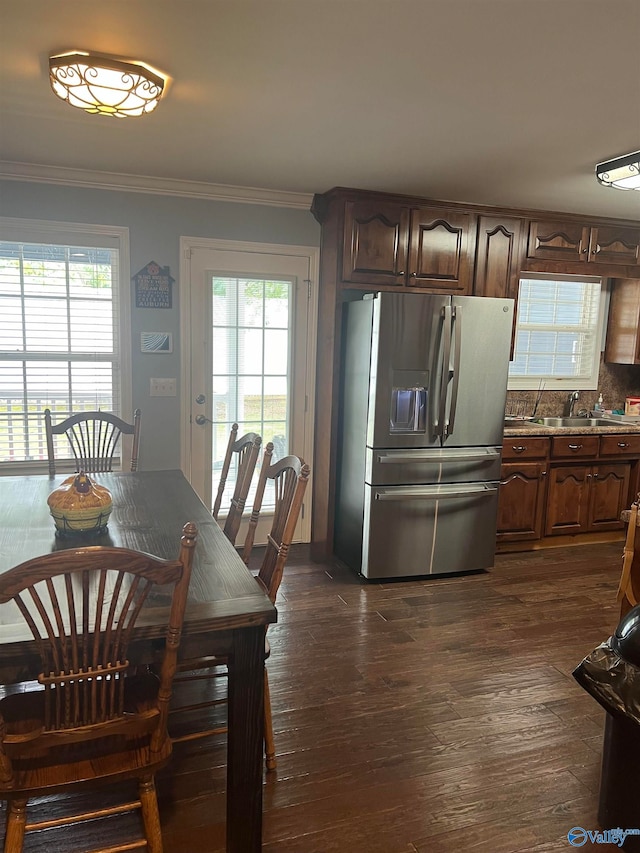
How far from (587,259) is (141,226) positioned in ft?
9.83

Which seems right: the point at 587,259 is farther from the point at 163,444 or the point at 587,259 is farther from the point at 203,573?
the point at 203,573

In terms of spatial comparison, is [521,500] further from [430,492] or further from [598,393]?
[598,393]

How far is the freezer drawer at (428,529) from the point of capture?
Answer: 368 centimetres

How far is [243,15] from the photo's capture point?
1748 millimetres

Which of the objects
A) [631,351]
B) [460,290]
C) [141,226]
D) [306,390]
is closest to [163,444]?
[306,390]

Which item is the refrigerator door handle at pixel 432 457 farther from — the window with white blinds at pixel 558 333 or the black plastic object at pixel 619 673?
the black plastic object at pixel 619 673

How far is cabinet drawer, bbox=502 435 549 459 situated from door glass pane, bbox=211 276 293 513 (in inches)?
58.9

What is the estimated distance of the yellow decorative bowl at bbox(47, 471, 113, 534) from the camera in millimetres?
1995

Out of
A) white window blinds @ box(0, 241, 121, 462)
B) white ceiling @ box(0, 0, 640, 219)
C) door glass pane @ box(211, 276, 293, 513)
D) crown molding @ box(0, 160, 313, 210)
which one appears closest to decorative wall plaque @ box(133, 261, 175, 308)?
white window blinds @ box(0, 241, 121, 462)

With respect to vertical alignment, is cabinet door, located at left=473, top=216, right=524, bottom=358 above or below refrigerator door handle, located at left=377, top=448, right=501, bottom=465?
above

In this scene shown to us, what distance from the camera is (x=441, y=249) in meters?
3.90

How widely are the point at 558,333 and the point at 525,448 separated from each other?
1277 millimetres

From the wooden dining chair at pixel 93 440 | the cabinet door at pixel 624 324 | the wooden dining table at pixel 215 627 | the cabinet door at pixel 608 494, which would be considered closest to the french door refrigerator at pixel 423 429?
the cabinet door at pixel 608 494

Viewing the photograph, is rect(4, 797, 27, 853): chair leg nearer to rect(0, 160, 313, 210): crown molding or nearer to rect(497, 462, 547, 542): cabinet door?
rect(0, 160, 313, 210): crown molding
